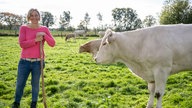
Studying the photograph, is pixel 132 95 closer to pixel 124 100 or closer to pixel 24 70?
pixel 124 100

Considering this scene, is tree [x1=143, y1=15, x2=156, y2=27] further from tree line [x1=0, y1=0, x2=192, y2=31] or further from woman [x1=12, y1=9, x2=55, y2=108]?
woman [x1=12, y1=9, x2=55, y2=108]

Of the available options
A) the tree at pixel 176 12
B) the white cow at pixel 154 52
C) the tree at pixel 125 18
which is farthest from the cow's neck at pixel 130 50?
the tree at pixel 125 18

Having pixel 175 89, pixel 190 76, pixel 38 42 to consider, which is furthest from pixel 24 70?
pixel 190 76

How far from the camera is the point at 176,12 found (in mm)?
57281

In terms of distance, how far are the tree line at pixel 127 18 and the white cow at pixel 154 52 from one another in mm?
15707

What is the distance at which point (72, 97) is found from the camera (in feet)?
27.0

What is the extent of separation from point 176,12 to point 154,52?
178 ft

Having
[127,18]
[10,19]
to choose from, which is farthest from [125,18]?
[10,19]

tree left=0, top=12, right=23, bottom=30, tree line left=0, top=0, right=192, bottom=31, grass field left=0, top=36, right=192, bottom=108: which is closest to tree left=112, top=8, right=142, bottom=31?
tree line left=0, top=0, right=192, bottom=31

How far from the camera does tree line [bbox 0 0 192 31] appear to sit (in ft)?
185

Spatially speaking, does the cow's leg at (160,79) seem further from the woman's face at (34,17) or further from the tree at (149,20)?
the tree at (149,20)

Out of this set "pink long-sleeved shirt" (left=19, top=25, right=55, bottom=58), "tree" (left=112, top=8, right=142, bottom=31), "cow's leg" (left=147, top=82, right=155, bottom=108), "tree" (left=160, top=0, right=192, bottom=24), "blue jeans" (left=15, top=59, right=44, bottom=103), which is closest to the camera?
"pink long-sleeved shirt" (left=19, top=25, right=55, bottom=58)

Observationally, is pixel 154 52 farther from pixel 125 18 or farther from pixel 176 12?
pixel 125 18

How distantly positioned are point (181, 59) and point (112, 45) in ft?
5.93
